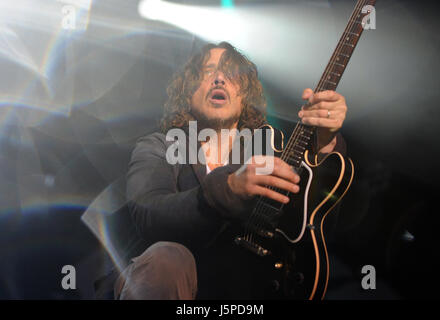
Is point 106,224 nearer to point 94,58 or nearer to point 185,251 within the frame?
point 185,251

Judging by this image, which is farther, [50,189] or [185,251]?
[50,189]

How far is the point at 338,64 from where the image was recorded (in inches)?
49.4

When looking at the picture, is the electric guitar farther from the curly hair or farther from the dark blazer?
the curly hair

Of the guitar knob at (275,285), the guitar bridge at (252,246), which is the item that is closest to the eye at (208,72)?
the guitar bridge at (252,246)

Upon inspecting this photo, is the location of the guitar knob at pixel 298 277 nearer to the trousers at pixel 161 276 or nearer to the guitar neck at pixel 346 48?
the trousers at pixel 161 276

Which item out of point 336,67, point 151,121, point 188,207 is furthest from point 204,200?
point 151,121

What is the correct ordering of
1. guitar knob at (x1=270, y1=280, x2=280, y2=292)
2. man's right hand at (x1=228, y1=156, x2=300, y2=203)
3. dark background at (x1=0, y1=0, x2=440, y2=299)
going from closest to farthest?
1. man's right hand at (x1=228, y1=156, x2=300, y2=203)
2. guitar knob at (x1=270, y1=280, x2=280, y2=292)
3. dark background at (x1=0, y1=0, x2=440, y2=299)

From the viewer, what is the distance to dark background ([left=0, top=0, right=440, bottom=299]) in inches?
64.6

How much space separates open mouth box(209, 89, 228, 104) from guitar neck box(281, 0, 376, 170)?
0.59 metres

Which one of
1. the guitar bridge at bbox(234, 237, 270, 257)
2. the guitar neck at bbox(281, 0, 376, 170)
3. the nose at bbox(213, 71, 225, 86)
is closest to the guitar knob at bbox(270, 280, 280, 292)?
the guitar bridge at bbox(234, 237, 270, 257)

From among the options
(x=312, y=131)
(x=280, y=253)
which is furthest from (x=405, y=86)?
(x=280, y=253)

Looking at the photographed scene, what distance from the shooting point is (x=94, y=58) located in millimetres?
2078

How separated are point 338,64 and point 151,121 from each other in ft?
4.28
